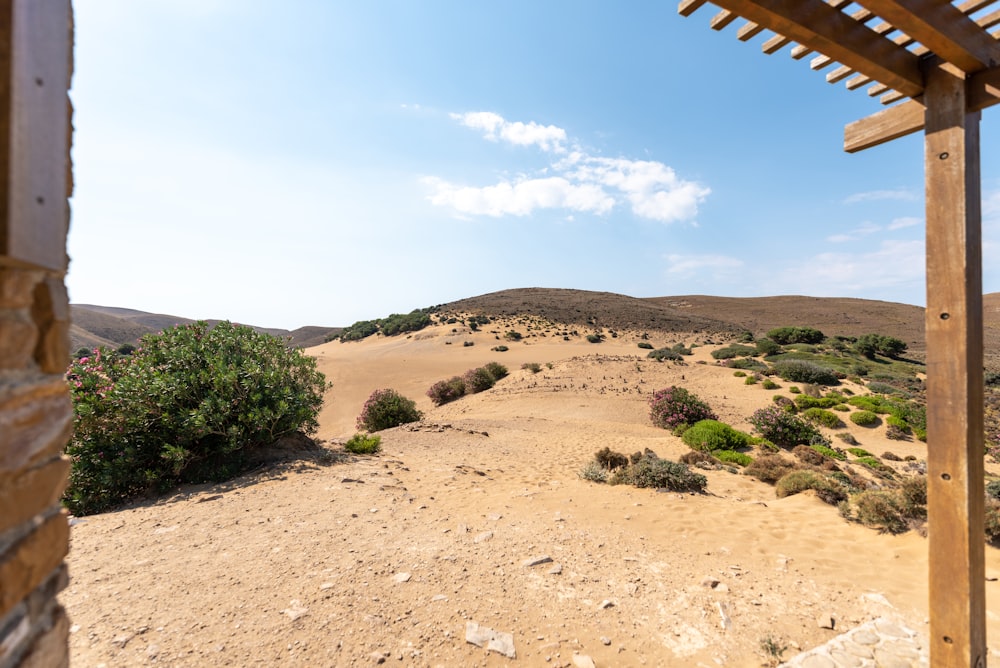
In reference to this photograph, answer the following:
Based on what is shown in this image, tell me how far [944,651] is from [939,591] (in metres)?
0.34

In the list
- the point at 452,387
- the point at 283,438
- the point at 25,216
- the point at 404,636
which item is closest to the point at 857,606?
the point at 404,636

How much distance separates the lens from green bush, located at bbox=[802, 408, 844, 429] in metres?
14.5

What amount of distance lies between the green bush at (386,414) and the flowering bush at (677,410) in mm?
7823

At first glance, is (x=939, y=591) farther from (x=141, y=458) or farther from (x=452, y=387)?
(x=452, y=387)

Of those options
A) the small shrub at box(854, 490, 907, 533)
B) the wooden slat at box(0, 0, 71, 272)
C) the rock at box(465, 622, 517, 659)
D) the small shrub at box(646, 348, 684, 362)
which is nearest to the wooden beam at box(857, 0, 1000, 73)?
the wooden slat at box(0, 0, 71, 272)

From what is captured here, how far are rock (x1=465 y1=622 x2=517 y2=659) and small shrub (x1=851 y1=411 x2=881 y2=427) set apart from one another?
15.6 meters

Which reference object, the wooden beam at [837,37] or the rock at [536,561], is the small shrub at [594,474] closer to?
the rock at [536,561]

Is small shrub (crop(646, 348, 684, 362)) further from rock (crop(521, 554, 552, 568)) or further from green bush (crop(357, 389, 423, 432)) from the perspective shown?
rock (crop(521, 554, 552, 568))

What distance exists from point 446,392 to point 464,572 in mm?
16997

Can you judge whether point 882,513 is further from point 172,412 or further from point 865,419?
point 865,419

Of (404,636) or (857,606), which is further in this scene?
(857,606)

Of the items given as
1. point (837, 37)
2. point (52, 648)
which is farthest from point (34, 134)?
point (837, 37)

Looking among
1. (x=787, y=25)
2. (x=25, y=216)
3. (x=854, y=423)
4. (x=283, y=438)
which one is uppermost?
(x=787, y=25)

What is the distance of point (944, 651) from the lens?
8.92 ft
